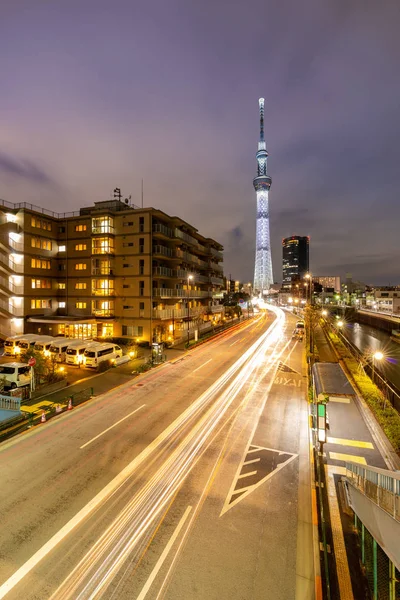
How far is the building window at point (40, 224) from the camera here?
36.7m

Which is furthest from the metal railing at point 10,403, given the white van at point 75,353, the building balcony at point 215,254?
the building balcony at point 215,254

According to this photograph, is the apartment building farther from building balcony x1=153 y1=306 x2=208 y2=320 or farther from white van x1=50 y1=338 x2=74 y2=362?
white van x1=50 y1=338 x2=74 y2=362

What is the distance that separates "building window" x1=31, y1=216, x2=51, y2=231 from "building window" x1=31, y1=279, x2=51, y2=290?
23.1 feet

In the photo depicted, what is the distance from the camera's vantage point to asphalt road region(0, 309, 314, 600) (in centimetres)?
651

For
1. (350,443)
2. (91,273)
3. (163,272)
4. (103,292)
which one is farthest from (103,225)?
(350,443)

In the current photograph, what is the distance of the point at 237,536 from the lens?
25.2 feet

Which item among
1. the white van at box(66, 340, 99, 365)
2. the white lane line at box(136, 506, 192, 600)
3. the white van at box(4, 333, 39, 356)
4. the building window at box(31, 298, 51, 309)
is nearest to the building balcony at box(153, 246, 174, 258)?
the white van at box(66, 340, 99, 365)

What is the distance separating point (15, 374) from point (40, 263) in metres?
22.9

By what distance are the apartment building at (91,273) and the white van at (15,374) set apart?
15653 millimetres

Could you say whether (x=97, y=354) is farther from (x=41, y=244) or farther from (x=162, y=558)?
(x=41, y=244)

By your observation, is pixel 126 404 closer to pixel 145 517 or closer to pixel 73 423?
pixel 73 423

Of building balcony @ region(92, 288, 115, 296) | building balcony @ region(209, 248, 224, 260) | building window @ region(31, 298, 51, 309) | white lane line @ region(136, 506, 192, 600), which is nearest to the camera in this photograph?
white lane line @ region(136, 506, 192, 600)

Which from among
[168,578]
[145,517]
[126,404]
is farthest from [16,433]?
[168,578]

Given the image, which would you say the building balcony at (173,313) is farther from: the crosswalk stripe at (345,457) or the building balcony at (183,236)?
the crosswalk stripe at (345,457)
